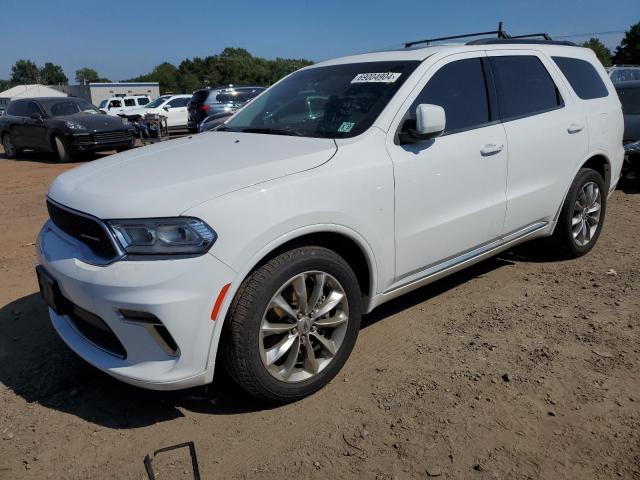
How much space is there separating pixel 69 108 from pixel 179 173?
13.1 metres

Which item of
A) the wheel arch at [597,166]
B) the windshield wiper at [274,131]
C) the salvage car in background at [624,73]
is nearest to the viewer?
the windshield wiper at [274,131]

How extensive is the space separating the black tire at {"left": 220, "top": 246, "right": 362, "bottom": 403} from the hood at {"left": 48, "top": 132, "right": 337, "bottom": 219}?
425 millimetres

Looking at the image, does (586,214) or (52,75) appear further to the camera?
(52,75)

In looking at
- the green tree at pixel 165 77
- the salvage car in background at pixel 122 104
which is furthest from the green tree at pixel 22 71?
the salvage car in background at pixel 122 104

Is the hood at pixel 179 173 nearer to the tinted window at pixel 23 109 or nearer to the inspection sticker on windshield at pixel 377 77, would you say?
the inspection sticker on windshield at pixel 377 77

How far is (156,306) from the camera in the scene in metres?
2.38

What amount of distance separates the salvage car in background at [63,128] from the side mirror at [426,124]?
459 inches

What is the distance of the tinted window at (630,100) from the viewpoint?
348 inches

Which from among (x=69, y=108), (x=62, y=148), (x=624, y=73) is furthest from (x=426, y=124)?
(x=624, y=73)

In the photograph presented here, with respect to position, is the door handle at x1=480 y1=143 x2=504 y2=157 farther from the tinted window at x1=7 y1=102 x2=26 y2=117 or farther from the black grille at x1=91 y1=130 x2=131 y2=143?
the tinted window at x1=7 y1=102 x2=26 y2=117

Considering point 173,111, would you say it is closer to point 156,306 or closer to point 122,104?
point 122,104

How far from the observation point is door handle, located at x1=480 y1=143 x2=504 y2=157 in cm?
363

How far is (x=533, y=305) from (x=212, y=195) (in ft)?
8.63

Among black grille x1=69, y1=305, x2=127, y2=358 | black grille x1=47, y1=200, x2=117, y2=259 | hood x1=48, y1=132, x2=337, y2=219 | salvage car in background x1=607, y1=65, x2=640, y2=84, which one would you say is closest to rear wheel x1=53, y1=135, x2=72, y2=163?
hood x1=48, y1=132, x2=337, y2=219
